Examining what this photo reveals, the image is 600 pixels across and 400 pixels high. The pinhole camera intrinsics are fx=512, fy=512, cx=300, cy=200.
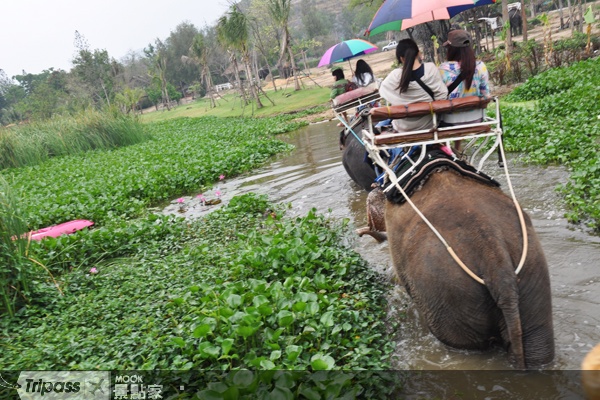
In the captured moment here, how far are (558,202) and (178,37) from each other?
65.3 metres

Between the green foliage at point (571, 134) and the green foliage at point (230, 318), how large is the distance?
2550mm

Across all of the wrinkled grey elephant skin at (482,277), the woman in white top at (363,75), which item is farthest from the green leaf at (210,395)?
the woman in white top at (363,75)

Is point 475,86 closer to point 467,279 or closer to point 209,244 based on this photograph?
point 467,279

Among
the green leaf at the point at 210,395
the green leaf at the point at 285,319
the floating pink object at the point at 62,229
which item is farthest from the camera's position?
the floating pink object at the point at 62,229

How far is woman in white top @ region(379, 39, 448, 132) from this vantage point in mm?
4418

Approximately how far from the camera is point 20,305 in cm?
490

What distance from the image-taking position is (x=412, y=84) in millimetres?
4598

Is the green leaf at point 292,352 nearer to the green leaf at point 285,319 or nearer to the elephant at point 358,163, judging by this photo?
the green leaf at point 285,319

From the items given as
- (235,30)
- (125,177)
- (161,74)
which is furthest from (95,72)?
(125,177)

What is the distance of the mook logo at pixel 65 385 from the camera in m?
3.26

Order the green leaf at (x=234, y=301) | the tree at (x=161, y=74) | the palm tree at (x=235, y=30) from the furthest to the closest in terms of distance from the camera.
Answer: the tree at (x=161, y=74) < the palm tree at (x=235, y=30) < the green leaf at (x=234, y=301)

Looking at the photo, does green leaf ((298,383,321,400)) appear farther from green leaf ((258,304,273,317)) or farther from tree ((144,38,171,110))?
tree ((144,38,171,110))

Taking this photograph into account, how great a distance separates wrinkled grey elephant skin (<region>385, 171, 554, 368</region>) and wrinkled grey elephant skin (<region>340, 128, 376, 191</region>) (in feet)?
13.9

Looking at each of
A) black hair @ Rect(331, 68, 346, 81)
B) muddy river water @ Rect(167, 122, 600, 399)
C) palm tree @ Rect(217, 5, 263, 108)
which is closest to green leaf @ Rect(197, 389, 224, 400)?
muddy river water @ Rect(167, 122, 600, 399)
